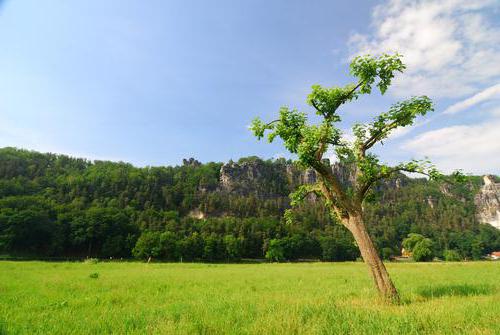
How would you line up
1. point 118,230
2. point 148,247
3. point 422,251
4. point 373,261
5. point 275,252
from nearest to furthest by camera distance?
1. point 373,261
2. point 148,247
3. point 118,230
4. point 275,252
5. point 422,251

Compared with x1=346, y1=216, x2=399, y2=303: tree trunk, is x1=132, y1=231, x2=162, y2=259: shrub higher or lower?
higher

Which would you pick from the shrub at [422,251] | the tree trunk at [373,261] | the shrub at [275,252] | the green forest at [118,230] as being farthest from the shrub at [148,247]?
the tree trunk at [373,261]

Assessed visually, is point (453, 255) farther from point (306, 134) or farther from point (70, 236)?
point (306, 134)

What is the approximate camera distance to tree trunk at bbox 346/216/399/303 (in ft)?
45.8

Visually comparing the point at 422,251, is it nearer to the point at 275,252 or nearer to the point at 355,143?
the point at 275,252

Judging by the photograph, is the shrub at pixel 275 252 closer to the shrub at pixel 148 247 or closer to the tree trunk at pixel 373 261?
the shrub at pixel 148 247

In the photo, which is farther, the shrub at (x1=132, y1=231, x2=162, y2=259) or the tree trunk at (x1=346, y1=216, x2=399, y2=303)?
the shrub at (x1=132, y1=231, x2=162, y2=259)

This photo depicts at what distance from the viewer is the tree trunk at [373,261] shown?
45.8ft

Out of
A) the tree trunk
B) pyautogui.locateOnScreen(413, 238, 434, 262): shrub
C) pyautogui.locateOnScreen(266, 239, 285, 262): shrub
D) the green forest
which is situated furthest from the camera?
Answer: pyautogui.locateOnScreen(413, 238, 434, 262): shrub

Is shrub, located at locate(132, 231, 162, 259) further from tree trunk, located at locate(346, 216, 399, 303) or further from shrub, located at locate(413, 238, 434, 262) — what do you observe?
tree trunk, located at locate(346, 216, 399, 303)

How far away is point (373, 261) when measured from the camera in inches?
568

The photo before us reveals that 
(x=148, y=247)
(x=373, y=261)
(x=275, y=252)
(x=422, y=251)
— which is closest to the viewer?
(x=373, y=261)

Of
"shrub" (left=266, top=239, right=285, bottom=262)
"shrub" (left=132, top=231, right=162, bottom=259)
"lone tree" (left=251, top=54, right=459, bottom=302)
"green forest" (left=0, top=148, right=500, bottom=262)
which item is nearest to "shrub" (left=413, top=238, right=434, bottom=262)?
"green forest" (left=0, top=148, right=500, bottom=262)

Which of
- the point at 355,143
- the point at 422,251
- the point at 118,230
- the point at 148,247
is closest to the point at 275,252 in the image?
the point at 148,247
